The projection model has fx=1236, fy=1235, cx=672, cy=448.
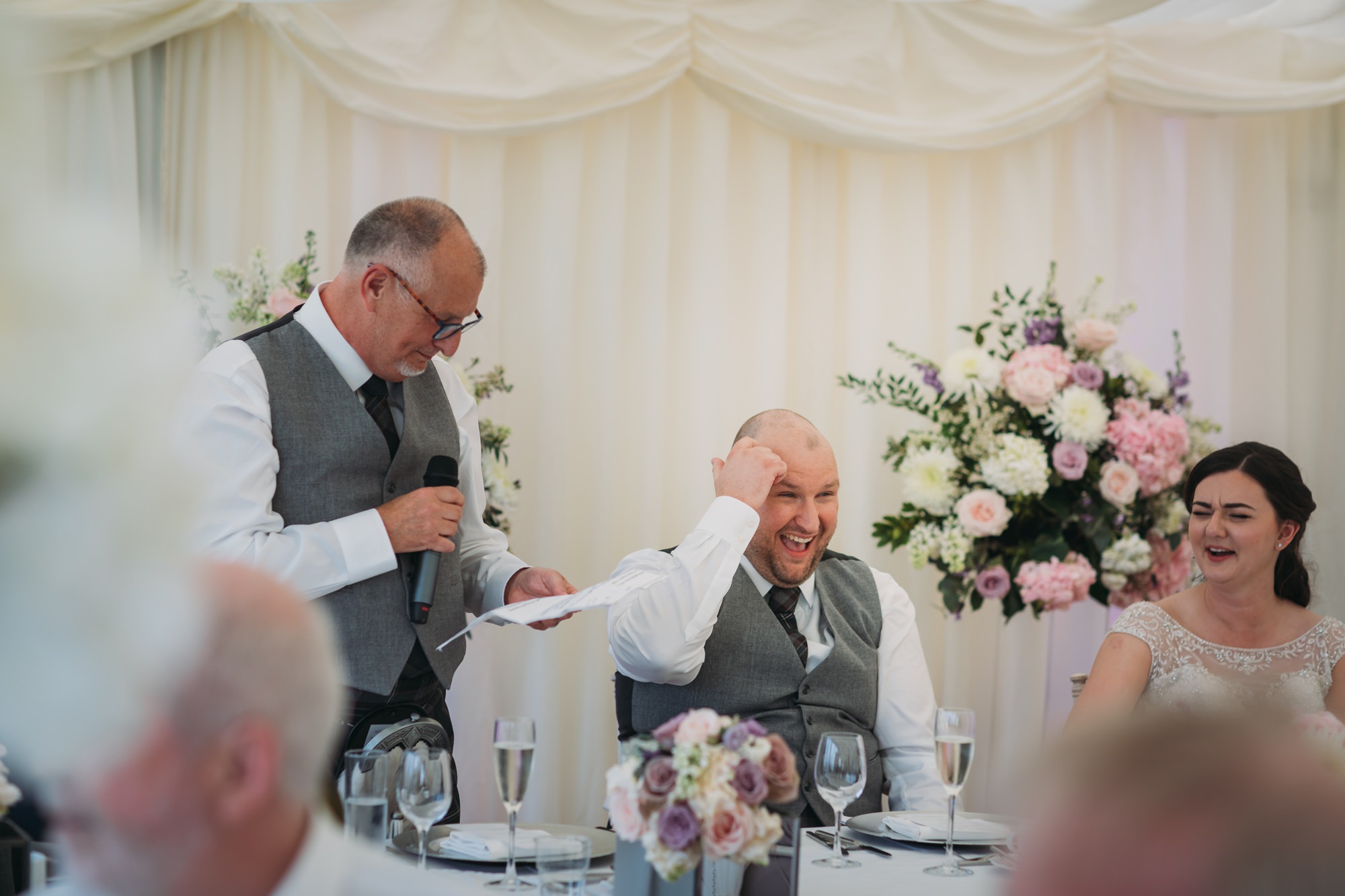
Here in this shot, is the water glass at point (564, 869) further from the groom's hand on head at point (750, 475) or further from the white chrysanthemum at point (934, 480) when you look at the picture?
the white chrysanthemum at point (934, 480)

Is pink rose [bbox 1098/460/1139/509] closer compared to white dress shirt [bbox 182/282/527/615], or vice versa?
white dress shirt [bbox 182/282/527/615]

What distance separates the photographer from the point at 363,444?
2.57 m

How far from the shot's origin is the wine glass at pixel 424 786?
1.71m

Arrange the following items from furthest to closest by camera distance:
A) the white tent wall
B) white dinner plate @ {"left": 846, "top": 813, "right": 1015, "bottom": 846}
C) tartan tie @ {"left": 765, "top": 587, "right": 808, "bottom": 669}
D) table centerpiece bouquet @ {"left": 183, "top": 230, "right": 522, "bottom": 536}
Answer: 1. the white tent wall
2. table centerpiece bouquet @ {"left": 183, "top": 230, "right": 522, "bottom": 536}
3. tartan tie @ {"left": 765, "top": 587, "right": 808, "bottom": 669}
4. white dinner plate @ {"left": 846, "top": 813, "right": 1015, "bottom": 846}

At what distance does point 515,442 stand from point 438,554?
1531mm

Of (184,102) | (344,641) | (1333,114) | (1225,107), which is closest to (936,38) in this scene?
(1225,107)

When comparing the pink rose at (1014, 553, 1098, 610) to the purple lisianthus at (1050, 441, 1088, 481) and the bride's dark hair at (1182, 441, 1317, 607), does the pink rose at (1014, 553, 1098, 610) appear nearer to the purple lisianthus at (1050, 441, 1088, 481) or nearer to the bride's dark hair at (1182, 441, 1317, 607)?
the purple lisianthus at (1050, 441, 1088, 481)

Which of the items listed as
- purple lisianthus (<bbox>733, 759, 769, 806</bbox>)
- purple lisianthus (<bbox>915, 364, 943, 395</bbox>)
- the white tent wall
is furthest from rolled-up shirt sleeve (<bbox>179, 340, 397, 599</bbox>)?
purple lisianthus (<bbox>915, 364, 943, 395</bbox>)

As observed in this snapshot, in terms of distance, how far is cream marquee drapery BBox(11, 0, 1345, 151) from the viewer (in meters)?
3.73

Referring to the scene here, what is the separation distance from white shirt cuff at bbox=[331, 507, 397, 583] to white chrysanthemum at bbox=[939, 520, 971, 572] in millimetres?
1678

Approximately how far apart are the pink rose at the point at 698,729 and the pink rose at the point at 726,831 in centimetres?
8

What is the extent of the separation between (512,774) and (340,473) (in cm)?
101

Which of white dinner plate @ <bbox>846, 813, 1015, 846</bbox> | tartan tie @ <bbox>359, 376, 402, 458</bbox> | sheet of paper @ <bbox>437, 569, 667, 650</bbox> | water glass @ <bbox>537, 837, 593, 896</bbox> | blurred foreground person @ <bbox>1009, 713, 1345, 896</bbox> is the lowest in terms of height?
white dinner plate @ <bbox>846, 813, 1015, 846</bbox>

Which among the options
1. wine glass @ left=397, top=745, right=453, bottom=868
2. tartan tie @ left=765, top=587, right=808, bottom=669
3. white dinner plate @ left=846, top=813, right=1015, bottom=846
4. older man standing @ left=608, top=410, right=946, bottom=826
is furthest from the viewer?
Result: tartan tie @ left=765, top=587, right=808, bottom=669
